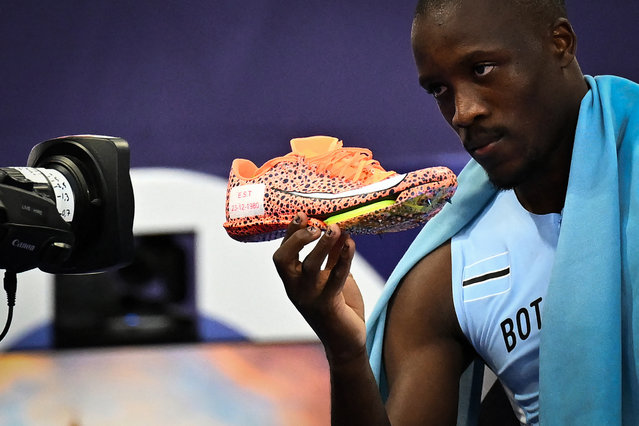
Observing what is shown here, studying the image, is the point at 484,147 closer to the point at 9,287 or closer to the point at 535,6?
the point at 535,6

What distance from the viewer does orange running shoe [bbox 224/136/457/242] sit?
2.76ft

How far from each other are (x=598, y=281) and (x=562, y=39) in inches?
12.7

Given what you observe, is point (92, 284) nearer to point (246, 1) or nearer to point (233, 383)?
point (233, 383)

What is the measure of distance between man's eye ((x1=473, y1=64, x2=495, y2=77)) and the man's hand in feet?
1.00

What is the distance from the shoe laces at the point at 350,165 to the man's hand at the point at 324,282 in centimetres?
10

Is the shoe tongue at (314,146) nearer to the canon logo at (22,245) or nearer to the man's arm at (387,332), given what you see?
the man's arm at (387,332)

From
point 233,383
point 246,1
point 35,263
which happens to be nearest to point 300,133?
point 246,1

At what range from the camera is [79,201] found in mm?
858

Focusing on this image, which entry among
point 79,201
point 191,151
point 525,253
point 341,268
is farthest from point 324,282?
point 191,151

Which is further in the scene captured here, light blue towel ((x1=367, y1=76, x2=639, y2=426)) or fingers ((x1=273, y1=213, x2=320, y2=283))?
light blue towel ((x1=367, y1=76, x2=639, y2=426))

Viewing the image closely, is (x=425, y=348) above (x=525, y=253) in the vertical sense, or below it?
below

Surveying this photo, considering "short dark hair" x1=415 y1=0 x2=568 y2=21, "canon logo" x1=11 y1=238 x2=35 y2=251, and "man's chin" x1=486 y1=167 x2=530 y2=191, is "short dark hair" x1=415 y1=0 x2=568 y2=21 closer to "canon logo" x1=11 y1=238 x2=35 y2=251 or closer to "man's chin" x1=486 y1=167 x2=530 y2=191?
"man's chin" x1=486 y1=167 x2=530 y2=191

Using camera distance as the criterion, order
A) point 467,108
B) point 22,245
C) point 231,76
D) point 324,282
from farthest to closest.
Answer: point 231,76, point 467,108, point 324,282, point 22,245

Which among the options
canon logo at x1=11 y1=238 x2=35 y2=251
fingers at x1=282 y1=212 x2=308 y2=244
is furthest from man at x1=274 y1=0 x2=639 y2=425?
canon logo at x1=11 y1=238 x2=35 y2=251
